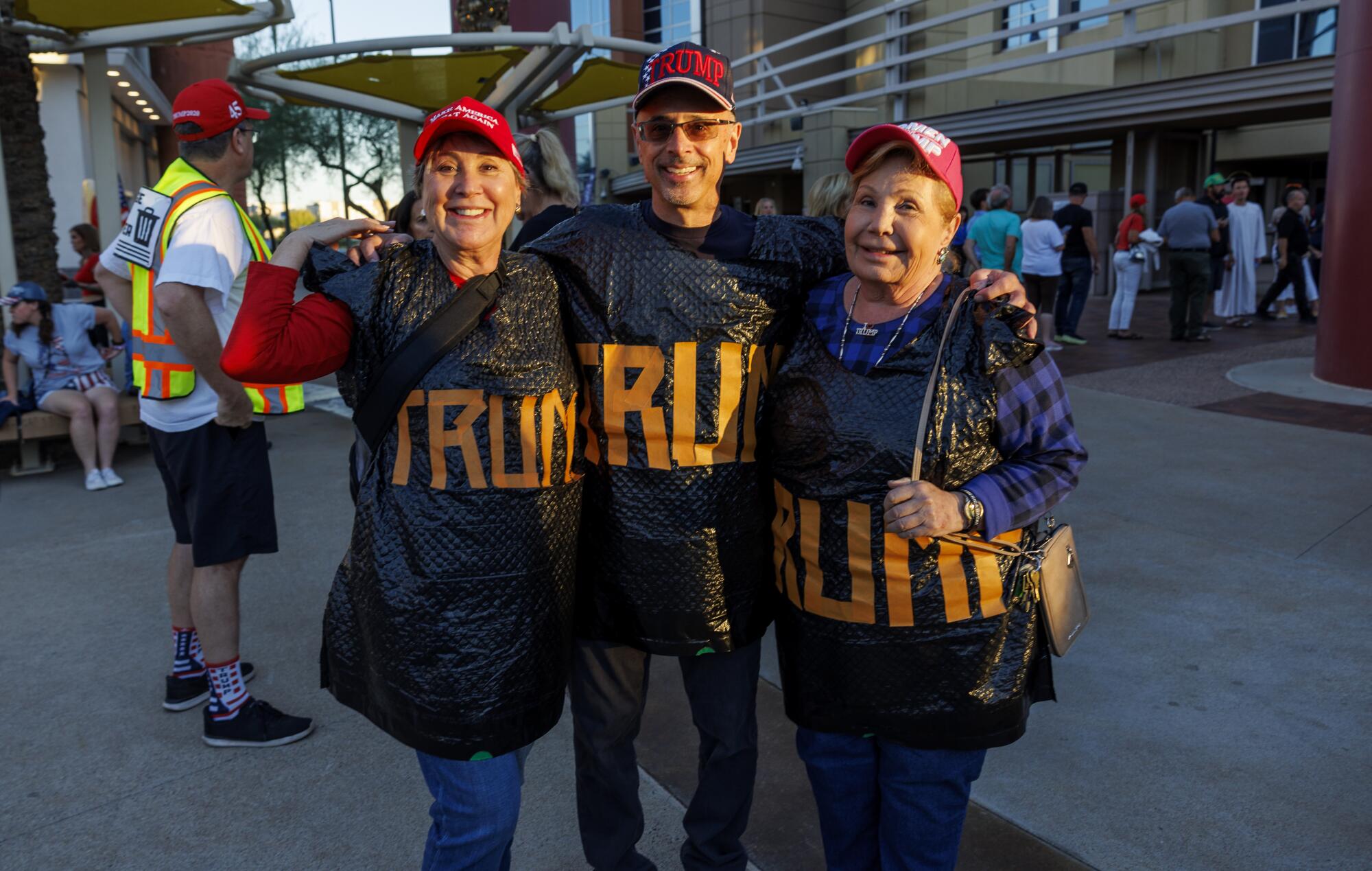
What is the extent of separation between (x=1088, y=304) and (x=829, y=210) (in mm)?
14144

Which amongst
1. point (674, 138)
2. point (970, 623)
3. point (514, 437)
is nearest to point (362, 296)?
point (514, 437)

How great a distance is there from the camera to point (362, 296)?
76.6 inches

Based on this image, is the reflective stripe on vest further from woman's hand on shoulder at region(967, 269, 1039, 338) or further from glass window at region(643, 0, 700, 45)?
glass window at region(643, 0, 700, 45)

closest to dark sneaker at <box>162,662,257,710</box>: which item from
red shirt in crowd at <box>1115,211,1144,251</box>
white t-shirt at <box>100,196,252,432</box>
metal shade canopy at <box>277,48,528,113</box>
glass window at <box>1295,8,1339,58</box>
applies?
white t-shirt at <box>100,196,252,432</box>

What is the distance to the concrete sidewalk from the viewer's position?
8.61ft

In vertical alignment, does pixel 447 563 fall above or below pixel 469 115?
below

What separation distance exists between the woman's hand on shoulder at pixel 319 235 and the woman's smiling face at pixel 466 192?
0.26m

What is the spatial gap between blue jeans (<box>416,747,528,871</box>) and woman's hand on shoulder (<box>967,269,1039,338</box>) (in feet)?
4.22

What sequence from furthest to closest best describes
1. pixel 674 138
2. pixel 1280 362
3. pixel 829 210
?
pixel 1280 362 < pixel 829 210 < pixel 674 138

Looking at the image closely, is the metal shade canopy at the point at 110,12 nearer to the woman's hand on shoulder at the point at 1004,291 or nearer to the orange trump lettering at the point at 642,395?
the orange trump lettering at the point at 642,395

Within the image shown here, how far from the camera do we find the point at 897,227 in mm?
1890

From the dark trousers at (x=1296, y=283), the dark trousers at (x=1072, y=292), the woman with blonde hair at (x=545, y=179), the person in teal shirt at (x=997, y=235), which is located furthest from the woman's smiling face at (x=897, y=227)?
the dark trousers at (x=1296, y=283)

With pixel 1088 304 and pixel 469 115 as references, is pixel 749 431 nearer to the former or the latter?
pixel 469 115

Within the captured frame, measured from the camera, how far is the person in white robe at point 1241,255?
12.6 metres
